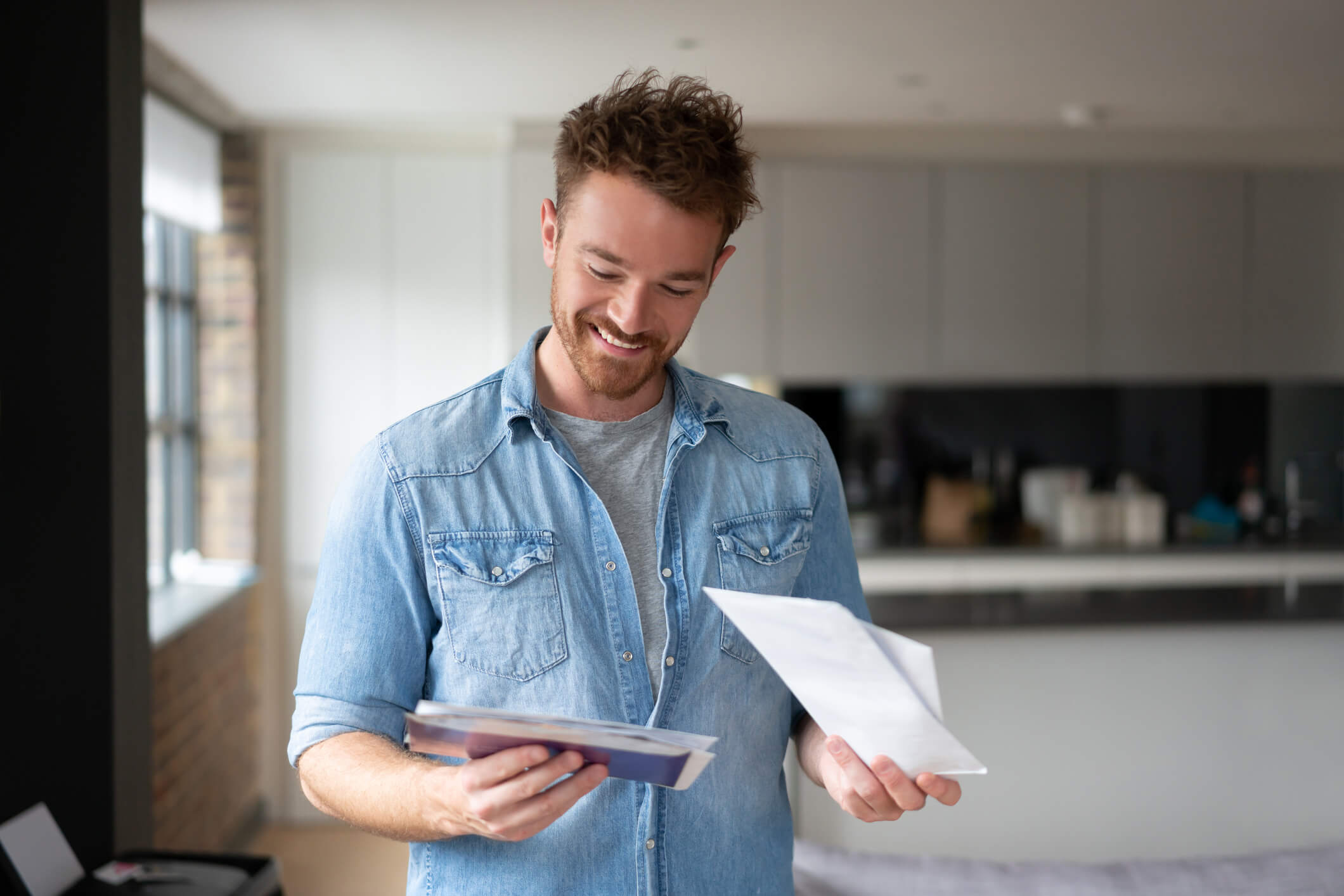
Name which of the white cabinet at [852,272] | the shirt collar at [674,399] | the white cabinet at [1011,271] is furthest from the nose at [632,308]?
the white cabinet at [1011,271]

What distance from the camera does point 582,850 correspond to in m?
1.14

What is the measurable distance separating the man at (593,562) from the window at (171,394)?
2.86 metres

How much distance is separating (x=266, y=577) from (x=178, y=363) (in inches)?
35.3

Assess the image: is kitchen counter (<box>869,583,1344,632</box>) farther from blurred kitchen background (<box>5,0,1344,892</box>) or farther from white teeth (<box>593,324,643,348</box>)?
white teeth (<box>593,324,643,348</box>)

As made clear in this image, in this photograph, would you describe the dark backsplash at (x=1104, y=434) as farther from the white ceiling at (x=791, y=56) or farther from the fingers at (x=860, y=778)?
the fingers at (x=860, y=778)

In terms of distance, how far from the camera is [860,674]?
36.8 inches

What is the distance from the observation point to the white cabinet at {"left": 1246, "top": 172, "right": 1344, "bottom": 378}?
4.60 metres

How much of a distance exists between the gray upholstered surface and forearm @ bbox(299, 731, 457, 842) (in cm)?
127

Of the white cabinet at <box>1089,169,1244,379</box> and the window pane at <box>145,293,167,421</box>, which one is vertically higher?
the white cabinet at <box>1089,169,1244,379</box>

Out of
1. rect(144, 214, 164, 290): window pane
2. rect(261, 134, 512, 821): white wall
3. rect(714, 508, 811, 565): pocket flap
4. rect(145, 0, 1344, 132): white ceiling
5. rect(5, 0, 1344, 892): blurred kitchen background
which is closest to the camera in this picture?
rect(714, 508, 811, 565): pocket flap

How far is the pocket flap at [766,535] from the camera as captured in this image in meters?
1.20

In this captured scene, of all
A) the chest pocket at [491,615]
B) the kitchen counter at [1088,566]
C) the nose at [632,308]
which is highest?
the nose at [632,308]

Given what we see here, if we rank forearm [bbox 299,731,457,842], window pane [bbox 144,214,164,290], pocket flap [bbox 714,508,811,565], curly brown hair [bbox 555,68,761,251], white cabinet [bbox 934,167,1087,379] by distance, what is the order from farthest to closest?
white cabinet [bbox 934,167,1087,379]
window pane [bbox 144,214,164,290]
pocket flap [bbox 714,508,811,565]
curly brown hair [bbox 555,68,761,251]
forearm [bbox 299,731,457,842]

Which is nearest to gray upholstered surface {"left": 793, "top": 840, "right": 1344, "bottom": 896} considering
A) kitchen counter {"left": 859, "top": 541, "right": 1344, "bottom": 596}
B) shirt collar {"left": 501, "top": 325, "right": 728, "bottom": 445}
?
shirt collar {"left": 501, "top": 325, "right": 728, "bottom": 445}
